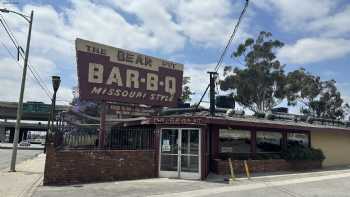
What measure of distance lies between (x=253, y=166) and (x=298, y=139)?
237 inches

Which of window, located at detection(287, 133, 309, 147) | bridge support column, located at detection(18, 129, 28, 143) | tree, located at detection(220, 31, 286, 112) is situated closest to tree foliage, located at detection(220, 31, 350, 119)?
tree, located at detection(220, 31, 286, 112)

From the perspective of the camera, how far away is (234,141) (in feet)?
65.0

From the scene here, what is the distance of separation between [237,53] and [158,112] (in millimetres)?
21997

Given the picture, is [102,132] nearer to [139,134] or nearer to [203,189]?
[139,134]

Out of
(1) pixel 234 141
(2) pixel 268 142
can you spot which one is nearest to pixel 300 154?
(2) pixel 268 142

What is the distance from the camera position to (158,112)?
19.7 meters

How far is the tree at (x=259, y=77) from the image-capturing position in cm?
3844

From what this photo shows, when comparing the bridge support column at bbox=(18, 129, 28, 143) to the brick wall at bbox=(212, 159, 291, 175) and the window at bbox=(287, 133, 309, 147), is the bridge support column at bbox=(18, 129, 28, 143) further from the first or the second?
the brick wall at bbox=(212, 159, 291, 175)

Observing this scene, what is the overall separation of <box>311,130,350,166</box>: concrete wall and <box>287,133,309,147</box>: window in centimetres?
99

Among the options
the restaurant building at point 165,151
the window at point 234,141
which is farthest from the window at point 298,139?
the window at point 234,141

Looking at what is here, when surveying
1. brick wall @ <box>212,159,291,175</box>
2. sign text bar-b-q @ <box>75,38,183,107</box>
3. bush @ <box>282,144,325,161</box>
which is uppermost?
sign text bar-b-q @ <box>75,38,183,107</box>

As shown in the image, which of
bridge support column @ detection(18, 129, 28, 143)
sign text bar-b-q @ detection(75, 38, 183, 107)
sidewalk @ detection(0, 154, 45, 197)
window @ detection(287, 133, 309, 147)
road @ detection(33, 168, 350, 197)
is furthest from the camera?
bridge support column @ detection(18, 129, 28, 143)

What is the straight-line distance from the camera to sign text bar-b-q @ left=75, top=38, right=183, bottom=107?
52.9 ft

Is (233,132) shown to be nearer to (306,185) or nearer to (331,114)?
(306,185)
